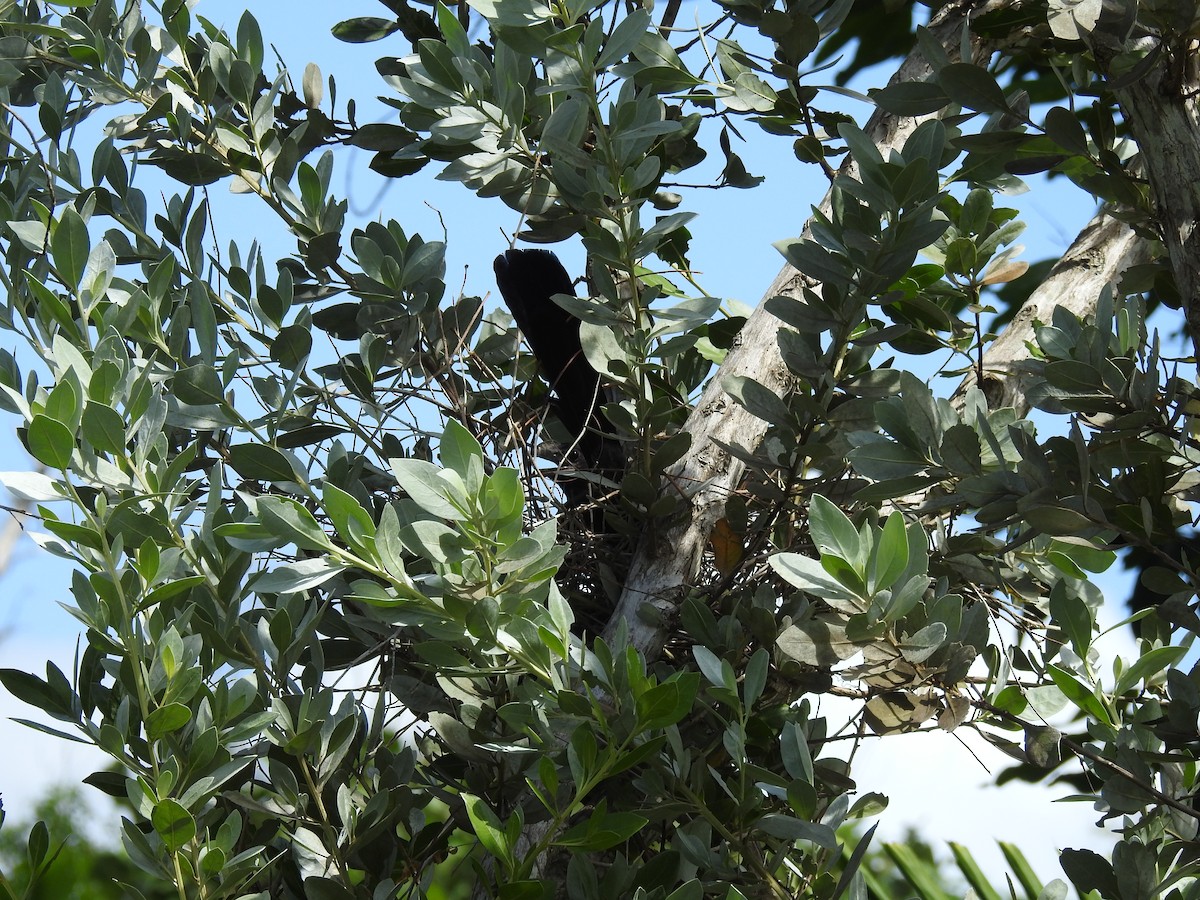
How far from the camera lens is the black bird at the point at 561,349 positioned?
0.96 meters

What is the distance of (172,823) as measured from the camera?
0.61m

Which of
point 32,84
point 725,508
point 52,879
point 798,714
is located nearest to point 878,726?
point 798,714

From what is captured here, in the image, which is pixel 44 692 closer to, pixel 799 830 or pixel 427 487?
pixel 427 487

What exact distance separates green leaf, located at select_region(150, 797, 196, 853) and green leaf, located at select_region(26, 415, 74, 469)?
207mm

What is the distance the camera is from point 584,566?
0.99 metres

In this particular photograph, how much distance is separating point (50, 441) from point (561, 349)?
496mm

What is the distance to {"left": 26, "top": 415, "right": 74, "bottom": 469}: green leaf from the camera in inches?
23.6

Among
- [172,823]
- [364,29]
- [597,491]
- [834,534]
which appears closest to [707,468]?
[597,491]

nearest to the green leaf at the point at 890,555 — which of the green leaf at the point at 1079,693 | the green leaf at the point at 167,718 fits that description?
the green leaf at the point at 1079,693

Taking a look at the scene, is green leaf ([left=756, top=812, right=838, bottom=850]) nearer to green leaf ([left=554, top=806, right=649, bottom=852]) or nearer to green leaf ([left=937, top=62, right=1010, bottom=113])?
green leaf ([left=554, top=806, right=649, bottom=852])

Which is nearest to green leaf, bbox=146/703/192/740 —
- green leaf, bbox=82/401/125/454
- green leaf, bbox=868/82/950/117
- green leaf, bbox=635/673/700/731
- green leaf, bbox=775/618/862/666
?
green leaf, bbox=82/401/125/454

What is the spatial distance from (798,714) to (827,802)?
0.24ft

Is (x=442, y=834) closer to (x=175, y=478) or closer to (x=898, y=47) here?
(x=175, y=478)

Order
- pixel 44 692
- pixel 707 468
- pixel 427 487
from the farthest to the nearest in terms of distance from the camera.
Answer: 1. pixel 707 468
2. pixel 44 692
3. pixel 427 487
